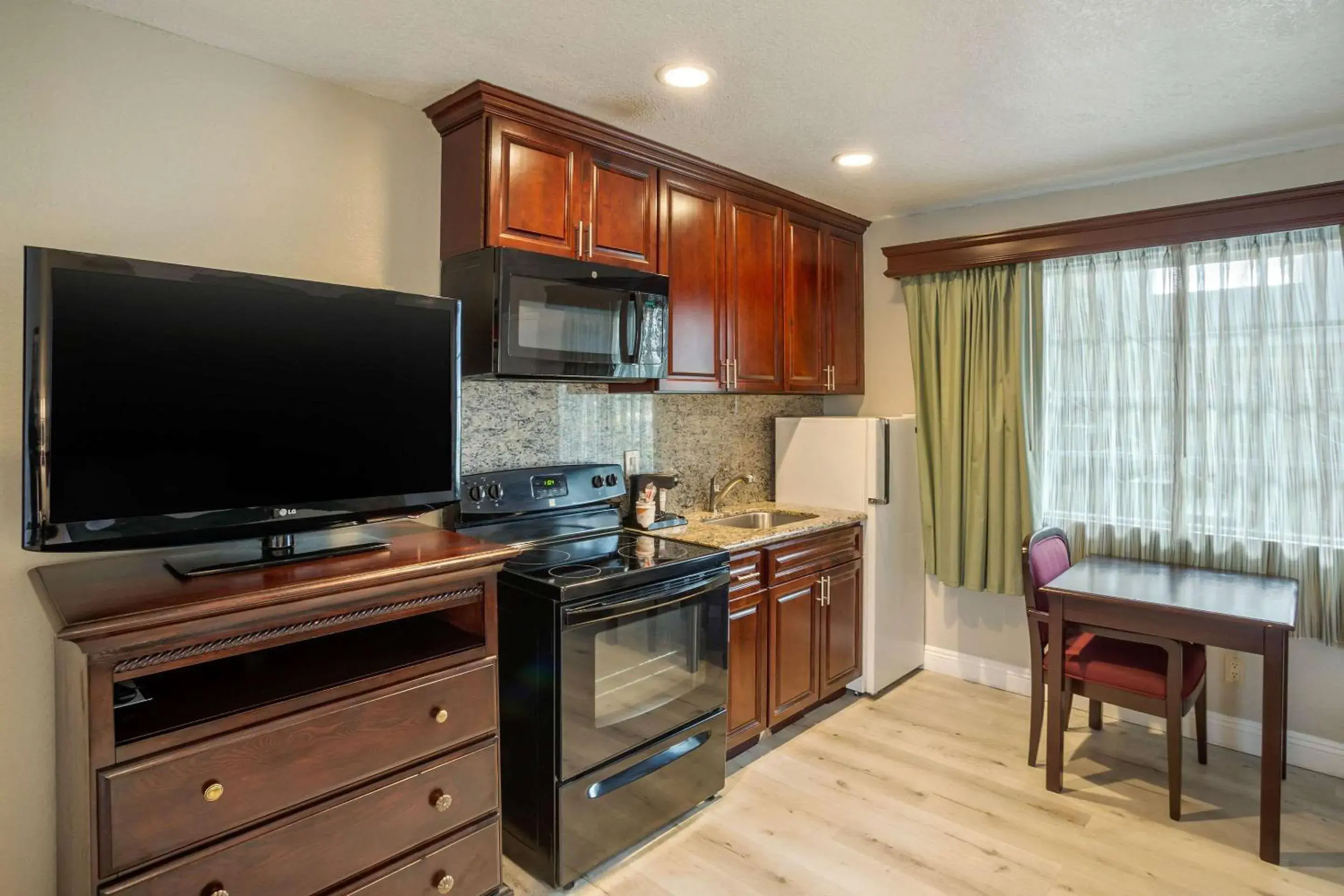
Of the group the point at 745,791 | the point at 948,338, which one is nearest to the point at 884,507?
the point at 948,338

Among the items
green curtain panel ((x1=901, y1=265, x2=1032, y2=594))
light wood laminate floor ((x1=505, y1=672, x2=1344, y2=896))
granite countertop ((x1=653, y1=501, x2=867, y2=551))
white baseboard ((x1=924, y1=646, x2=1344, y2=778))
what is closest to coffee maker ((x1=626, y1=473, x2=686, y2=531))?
granite countertop ((x1=653, y1=501, x2=867, y2=551))

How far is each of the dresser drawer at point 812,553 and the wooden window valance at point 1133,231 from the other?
1.48 meters

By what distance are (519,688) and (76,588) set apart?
1.12 metres

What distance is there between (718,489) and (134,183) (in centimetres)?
256

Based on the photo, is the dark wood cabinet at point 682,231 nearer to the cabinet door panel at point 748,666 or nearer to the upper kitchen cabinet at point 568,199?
the upper kitchen cabinet at point 568,199

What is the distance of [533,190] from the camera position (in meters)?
2.39

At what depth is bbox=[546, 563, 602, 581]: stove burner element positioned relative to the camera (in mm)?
2148

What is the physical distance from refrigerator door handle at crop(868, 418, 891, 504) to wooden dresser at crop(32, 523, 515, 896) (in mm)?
2197

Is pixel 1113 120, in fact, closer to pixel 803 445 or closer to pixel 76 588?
pixel 803 445

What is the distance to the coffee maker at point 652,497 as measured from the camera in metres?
3.06

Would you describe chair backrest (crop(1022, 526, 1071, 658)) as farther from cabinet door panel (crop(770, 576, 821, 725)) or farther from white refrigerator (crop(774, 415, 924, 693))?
cabinet door panel (crop(770, 576, 821, 725))

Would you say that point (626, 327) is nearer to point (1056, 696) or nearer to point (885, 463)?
point (885, 463)

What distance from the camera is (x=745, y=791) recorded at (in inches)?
107

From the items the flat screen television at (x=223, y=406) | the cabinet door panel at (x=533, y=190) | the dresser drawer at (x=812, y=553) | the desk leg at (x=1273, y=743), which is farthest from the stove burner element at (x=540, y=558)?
the desk leg at (x=1273, y=743)
